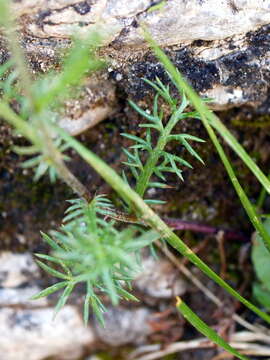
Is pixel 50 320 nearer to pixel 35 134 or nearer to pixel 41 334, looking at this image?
pixel 41 334

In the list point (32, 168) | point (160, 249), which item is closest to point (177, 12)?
Answer: point (32, 168)

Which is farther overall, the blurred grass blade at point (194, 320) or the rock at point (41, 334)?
the rock at point (41, 334)

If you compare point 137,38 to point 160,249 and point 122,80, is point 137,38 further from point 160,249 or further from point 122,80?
point 160,249

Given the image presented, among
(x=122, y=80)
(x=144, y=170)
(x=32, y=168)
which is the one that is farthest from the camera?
(x=32, y=168)

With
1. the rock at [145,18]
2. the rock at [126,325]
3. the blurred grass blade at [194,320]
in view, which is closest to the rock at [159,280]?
the rock at [126,325]

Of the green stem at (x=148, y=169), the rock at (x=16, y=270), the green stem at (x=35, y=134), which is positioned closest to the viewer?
the green stem at (x=35, y=134)

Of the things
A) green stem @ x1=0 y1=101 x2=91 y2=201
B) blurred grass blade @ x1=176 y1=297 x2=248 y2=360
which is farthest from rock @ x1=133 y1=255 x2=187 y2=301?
green stem @ x1=0 y1=101 x2=91 y2=201

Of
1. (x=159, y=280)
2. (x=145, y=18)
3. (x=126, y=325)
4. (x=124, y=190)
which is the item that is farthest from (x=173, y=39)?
(x=126, y=325)

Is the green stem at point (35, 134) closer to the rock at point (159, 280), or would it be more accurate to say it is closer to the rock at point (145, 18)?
the rock at point (145, 18)

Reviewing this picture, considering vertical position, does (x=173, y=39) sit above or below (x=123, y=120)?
above

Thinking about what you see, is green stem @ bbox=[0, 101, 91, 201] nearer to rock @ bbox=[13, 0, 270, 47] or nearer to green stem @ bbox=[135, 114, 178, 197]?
green stem @ bbox=[135, 114, 178, 197]

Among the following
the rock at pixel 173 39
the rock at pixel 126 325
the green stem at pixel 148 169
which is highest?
the rock at pixel 173 39
